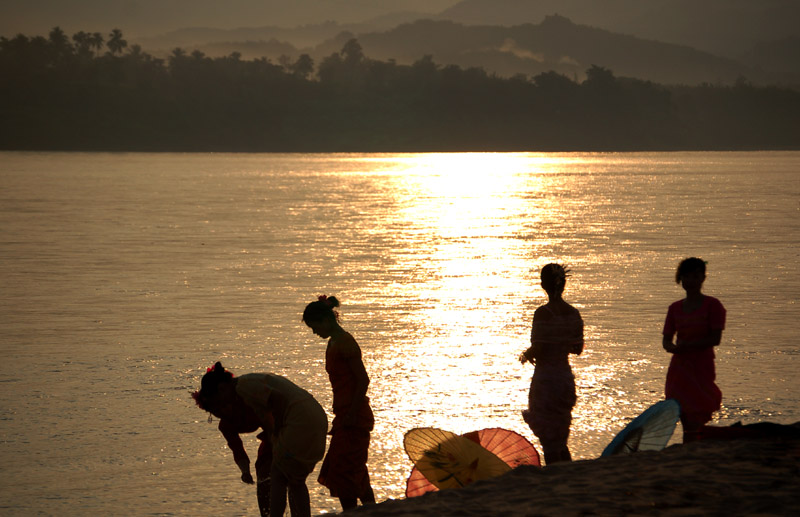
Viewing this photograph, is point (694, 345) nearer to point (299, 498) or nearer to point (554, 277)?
point (554, 277)

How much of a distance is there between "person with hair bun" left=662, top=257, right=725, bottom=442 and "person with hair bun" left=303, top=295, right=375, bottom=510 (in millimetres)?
1861

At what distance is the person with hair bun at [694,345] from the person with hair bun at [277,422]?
7.09 ft

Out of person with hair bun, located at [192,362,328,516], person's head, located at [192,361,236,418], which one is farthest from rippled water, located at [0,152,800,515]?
person's head, located at [192,361,236,418]

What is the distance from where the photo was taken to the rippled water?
7.60 metres

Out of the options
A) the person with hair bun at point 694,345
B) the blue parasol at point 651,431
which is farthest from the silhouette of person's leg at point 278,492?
the person with hair bun at point 694,345

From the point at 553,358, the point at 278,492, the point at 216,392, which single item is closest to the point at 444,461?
the point at 553,358

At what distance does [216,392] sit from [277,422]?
17.2 inches

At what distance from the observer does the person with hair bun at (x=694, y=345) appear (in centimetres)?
620

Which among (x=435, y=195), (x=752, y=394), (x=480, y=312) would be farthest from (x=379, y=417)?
(x=435, y=195)

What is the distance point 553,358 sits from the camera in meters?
6.12

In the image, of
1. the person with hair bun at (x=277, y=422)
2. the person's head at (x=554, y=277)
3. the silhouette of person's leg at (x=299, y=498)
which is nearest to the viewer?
the person with hair bun at (x=277, y=422)

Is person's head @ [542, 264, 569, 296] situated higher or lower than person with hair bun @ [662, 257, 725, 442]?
higher

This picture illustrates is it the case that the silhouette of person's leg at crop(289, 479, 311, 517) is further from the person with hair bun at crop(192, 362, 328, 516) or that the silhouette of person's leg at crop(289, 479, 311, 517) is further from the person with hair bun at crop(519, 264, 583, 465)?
the person with hair bun at crop(519, 264, 583, 465)

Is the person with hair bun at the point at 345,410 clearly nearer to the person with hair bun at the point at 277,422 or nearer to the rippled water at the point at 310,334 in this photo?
the person with hair bun at the point at 277,422
